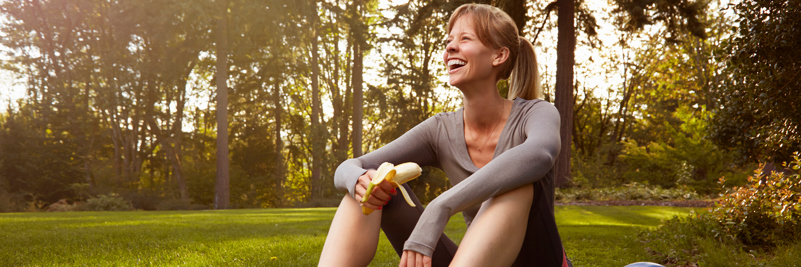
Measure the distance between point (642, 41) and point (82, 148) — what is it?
2743 centimetres

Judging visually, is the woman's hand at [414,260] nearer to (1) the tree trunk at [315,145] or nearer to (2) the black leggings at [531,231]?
(2) the black leggings at [531,231]

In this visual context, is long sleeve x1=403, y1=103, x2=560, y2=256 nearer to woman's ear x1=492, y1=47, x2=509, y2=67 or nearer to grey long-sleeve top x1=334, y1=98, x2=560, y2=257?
grey long-sleeve top x1=334, y1=98, x2=560, y2=257

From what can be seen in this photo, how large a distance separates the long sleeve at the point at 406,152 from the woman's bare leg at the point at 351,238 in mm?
191

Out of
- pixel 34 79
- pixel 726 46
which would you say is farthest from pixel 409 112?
→ pixel 726 46

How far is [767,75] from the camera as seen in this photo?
154 inches

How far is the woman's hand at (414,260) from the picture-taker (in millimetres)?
1752

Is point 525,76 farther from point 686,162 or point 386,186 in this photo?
point 686,162

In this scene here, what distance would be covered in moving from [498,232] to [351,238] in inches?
26.7

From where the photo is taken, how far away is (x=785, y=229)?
4.62 meters

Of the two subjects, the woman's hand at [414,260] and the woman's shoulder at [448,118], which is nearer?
the woman's hand at [414,260]

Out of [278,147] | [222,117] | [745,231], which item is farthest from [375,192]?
[278,147]

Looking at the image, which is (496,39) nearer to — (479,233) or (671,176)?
(479,233)

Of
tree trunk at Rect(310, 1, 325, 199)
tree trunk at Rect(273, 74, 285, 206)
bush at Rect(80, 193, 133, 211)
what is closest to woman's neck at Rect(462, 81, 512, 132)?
bush at Rect(80, 193, 133, 211)

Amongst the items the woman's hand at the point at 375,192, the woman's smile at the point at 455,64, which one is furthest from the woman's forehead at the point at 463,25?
the woman's hand at the point at 375,192
